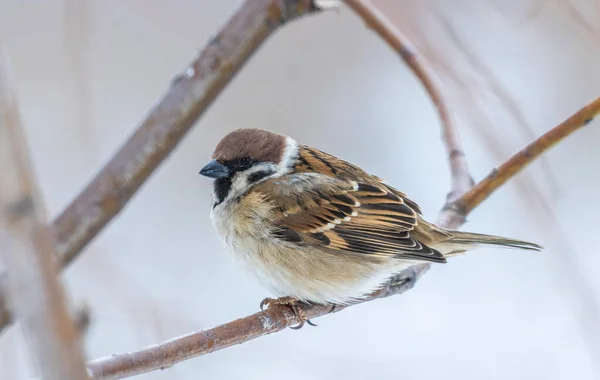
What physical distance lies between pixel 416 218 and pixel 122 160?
3.71 ft

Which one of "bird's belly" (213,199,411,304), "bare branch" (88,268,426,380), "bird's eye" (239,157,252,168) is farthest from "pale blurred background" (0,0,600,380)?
"bare branch" (88,268,426,380)

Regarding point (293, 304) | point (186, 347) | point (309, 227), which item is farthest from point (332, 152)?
point (186, 347)

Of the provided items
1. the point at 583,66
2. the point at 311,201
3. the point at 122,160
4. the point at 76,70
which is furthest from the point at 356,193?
the point at 583,66

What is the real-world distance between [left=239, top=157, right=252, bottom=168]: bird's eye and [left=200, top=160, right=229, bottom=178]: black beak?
2.4 inches

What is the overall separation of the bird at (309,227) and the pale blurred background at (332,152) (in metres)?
0.35

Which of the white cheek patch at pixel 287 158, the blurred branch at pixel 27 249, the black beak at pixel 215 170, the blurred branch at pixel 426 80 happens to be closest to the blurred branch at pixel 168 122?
the blurred branch at pixel 426 80

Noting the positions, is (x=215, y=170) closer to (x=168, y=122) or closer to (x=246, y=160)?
(x=246, y=160)

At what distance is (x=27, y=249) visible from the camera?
529 mm

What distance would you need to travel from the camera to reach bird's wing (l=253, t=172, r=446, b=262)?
241 centimetres

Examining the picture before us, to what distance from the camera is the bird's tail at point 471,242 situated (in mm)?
2324

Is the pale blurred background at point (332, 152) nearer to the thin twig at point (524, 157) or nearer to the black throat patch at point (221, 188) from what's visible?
the black throat patch at point (221, 188)

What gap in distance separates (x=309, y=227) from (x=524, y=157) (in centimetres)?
75

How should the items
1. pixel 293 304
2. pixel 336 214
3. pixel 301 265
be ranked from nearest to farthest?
pixel 293 304
pixel 301 265
pixel 336 214

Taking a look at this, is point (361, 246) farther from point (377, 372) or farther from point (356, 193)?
point (377, 372)
